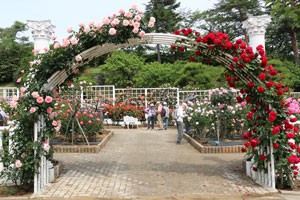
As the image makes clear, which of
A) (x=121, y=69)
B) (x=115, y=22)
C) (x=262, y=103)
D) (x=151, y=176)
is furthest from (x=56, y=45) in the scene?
(x=121, y=69)

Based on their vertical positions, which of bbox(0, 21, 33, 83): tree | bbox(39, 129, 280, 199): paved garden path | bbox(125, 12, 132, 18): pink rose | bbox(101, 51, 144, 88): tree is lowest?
bbox(39, 129, 280, 199): paved garden path

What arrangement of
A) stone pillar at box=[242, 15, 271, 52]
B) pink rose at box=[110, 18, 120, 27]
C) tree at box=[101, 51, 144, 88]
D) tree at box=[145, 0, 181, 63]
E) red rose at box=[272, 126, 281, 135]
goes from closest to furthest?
1. red rose at box=[272, 126, 281, 135]
2. pink rose at box=[110, 18, 120, 27]
3. stone pillar at box=[242, 15, 271, 52]
4. tree at box=[101, 51, 144, 88]
5. tree at box=[145, 0, 181, 63]

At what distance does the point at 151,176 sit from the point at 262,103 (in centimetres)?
243

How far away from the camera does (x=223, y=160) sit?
7125 millimetres

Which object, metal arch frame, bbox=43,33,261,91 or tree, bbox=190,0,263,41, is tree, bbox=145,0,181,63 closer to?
tree, bbox=190,0,263,41

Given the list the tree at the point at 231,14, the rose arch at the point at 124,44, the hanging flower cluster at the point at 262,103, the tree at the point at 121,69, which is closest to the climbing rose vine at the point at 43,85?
the rose arch at the point at 124,44

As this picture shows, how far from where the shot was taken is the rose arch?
15.8 ft

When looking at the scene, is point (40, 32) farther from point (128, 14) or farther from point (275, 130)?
point (275, 130)

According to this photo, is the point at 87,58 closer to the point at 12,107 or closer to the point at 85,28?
the point at 85,28

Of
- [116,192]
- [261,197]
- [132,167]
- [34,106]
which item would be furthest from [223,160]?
[34,106]

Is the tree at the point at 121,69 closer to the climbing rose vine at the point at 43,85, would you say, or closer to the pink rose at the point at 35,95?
the climbing rose vine at the point at 43,85

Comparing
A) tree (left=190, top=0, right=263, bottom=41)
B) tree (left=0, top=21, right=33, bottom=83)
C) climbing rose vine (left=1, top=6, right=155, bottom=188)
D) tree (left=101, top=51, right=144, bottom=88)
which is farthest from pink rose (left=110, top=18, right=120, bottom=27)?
tree (left=0, top=21, right=33, bottom=83)

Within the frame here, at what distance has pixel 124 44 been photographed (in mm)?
5246

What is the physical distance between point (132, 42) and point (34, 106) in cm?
200
